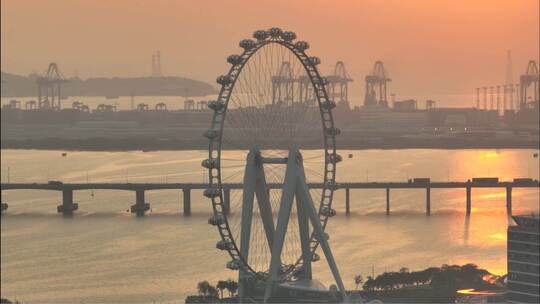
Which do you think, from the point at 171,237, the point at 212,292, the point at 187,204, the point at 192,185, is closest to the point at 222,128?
the point at 212,292

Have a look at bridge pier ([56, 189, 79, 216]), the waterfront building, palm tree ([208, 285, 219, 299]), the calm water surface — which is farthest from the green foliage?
bridge pier ([56, 189, 79, 216])

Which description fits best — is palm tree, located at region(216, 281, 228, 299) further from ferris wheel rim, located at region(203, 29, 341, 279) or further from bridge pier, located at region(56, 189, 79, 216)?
bridge pier, located at region(56, 189, 79, 216)

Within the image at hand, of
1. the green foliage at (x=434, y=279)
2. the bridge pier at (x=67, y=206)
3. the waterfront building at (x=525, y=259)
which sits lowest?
the green foliage at (x=434, y=279)

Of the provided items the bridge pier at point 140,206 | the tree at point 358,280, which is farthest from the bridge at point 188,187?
the tree at point 358,280

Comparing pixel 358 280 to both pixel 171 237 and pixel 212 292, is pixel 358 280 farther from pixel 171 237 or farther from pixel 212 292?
pixel 171 237

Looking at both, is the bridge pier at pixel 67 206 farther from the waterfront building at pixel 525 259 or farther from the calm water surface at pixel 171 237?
the waterfront building at pixel 525 259

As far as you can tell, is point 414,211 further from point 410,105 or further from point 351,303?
point 410,105

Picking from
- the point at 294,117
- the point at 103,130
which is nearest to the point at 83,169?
the point at 103,130
